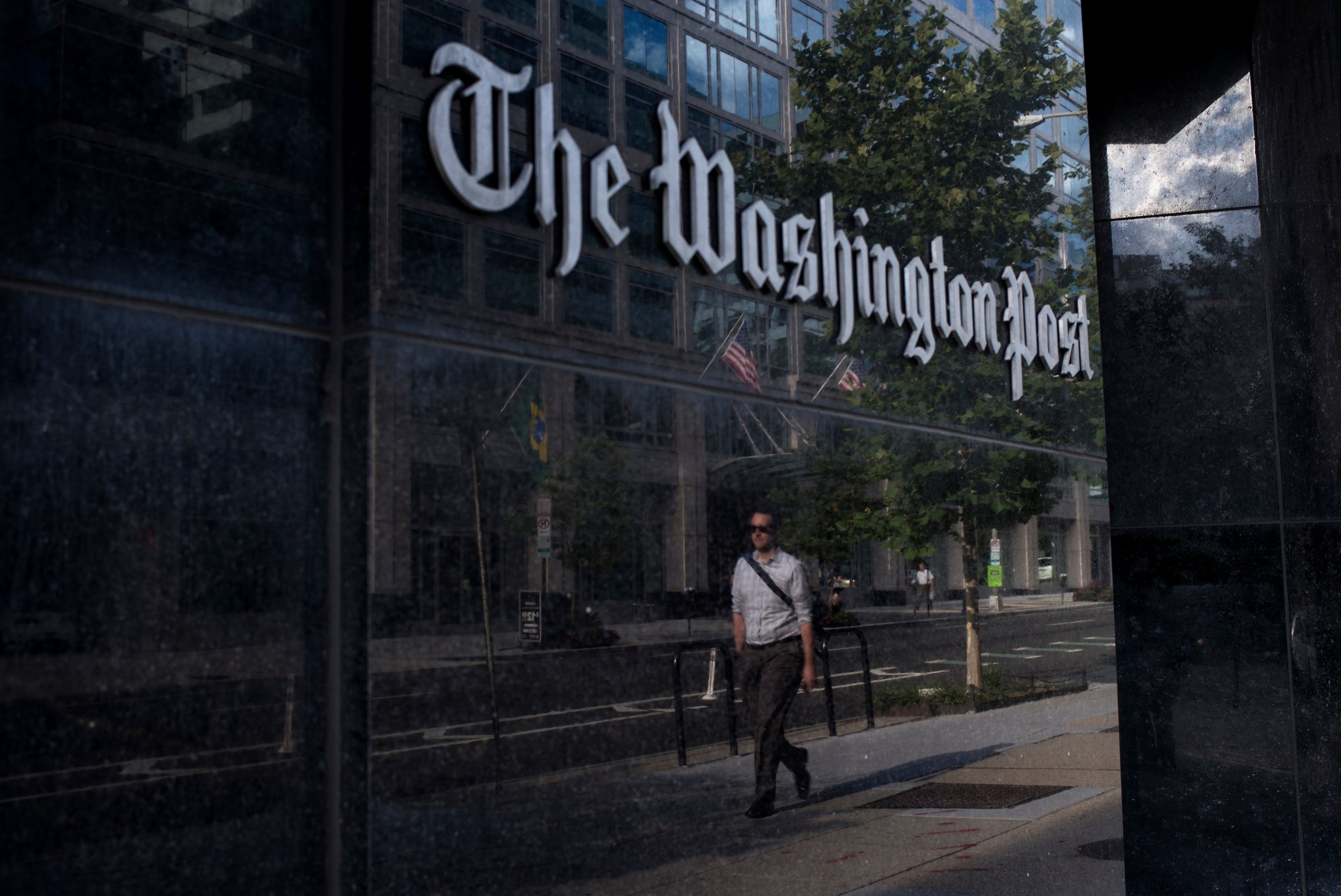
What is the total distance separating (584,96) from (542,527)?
143 cm

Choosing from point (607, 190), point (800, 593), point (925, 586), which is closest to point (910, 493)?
point (925, 586)

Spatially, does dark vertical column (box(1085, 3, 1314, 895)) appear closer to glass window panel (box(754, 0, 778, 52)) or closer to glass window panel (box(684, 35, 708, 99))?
glass window panel (box(754, 0, 778, 52))

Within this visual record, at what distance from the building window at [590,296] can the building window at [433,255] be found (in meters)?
0.40

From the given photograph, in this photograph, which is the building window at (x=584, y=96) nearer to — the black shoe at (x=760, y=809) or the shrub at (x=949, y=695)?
the black shoe at (x=760, y=809)

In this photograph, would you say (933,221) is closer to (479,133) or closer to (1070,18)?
(1070,18)

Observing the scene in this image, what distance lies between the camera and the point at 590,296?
411 centimetres

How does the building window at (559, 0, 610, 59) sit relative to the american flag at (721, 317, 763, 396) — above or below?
above

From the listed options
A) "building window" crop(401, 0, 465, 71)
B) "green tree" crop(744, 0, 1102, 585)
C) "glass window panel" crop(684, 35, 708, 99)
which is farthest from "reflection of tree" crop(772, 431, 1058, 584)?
"building window" crop(401, 0, 465, 71)

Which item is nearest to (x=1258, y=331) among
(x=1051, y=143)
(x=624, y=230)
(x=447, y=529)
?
(x=1051, y=143)

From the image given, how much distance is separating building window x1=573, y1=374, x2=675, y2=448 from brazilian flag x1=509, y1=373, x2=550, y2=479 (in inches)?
5.8

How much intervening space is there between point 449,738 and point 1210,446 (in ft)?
13.3

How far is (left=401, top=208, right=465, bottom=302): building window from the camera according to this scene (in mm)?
3660

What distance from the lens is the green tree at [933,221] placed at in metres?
5.16

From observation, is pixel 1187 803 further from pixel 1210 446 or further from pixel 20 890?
Answer: pixel 20 890
